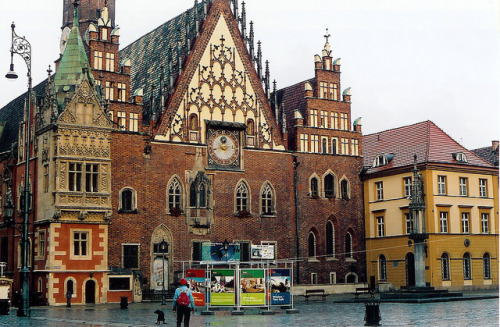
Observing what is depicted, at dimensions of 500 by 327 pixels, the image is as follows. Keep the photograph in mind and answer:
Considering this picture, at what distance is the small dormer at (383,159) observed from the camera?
59594 mm

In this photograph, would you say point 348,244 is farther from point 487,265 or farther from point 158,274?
point 158,274

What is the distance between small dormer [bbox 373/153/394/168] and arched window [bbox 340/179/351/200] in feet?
9.11

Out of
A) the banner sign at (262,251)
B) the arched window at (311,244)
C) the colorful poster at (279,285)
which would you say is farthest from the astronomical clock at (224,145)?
the colorful poster at (279,285)

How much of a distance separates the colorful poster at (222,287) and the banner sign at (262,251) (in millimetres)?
20607

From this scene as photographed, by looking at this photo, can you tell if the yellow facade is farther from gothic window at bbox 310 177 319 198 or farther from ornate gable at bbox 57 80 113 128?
ornate gable at bbox 57 80 113 128

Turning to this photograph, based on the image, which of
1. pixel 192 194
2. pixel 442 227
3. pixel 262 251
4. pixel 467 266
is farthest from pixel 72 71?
pixel 467 266

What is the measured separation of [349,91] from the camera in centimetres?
6034

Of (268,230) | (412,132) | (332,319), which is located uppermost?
(412,132)

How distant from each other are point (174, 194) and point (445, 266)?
20.3 meters

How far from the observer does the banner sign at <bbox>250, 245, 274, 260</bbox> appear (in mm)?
54456

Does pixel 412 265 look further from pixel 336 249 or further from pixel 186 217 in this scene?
pixel 186 217

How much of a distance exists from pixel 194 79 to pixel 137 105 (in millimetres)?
4916

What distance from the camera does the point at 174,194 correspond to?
172ft

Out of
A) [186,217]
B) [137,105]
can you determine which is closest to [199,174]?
[186,217]
